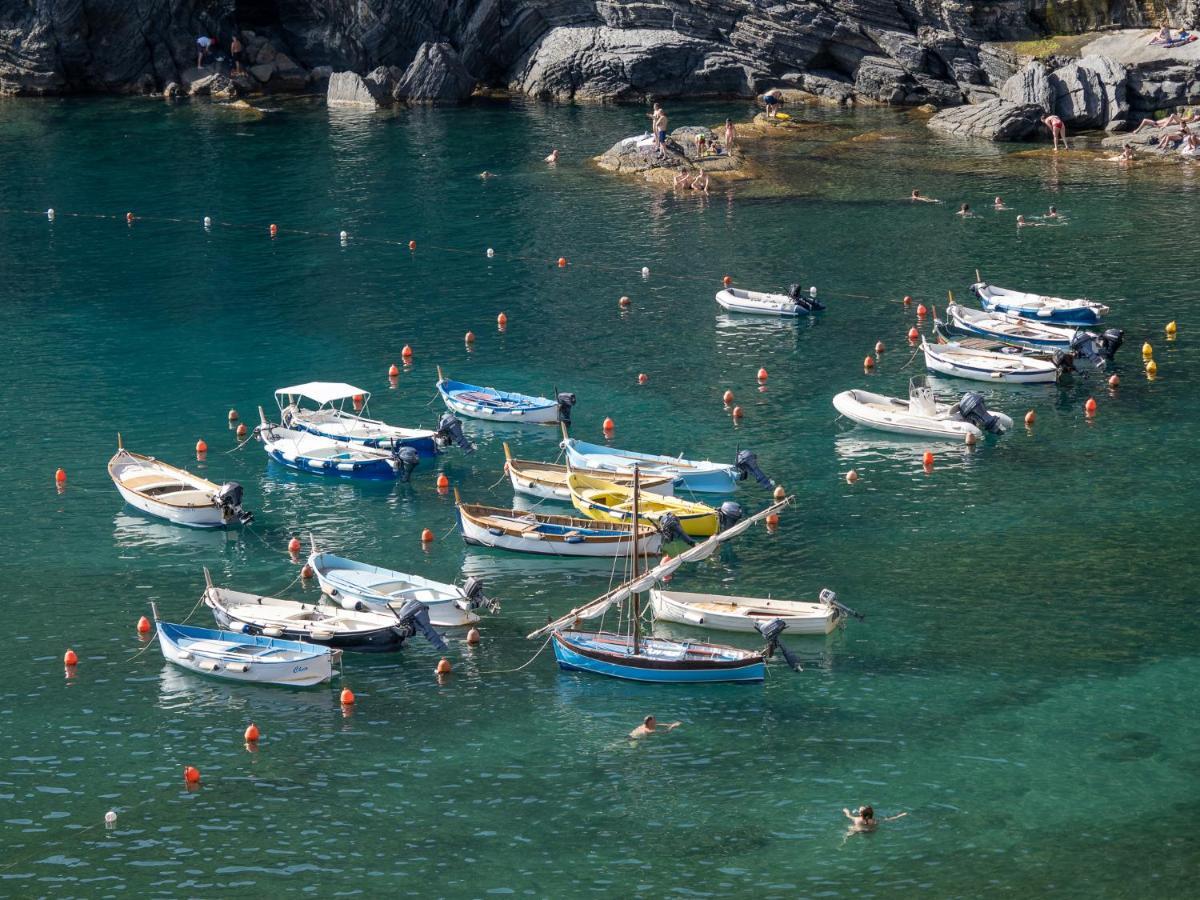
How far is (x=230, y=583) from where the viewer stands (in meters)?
62.3

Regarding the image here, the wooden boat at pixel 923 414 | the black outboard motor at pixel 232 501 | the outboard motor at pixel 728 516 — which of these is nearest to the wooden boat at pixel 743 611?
the outboard motor at pixel 728 516

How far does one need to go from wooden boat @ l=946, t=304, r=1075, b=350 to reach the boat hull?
36.7 m

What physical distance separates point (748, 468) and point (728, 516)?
4265mm

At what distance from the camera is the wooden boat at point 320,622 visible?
55.9m

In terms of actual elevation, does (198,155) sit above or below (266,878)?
above

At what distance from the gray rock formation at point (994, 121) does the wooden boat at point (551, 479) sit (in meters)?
68.7

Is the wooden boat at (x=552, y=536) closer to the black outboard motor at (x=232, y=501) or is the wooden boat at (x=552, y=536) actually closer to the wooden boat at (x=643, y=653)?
the wooden boat at (x=643, y=653)

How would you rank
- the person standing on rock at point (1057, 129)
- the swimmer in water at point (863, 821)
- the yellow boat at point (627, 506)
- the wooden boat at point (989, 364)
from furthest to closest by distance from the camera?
the person standing on rock at point (1057, 129) → the wooden boat at point (989, 364) → the yellow boat at point (627, 506) → the swimmer in water at point (863, 821)

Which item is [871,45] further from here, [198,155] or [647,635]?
[647,635]

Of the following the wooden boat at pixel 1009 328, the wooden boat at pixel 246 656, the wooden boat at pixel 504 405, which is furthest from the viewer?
the wooden boat at pixel 1009 328

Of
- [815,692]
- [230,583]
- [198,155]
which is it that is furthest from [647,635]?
[198,155]

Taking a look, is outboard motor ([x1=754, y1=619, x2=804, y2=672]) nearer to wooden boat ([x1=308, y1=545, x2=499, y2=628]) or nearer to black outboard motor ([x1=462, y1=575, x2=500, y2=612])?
black outboard motor ([x1=462, y1=575, x2=500, y2=612])

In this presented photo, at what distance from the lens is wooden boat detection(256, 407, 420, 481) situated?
234 ft

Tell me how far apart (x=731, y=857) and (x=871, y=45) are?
108 meters
